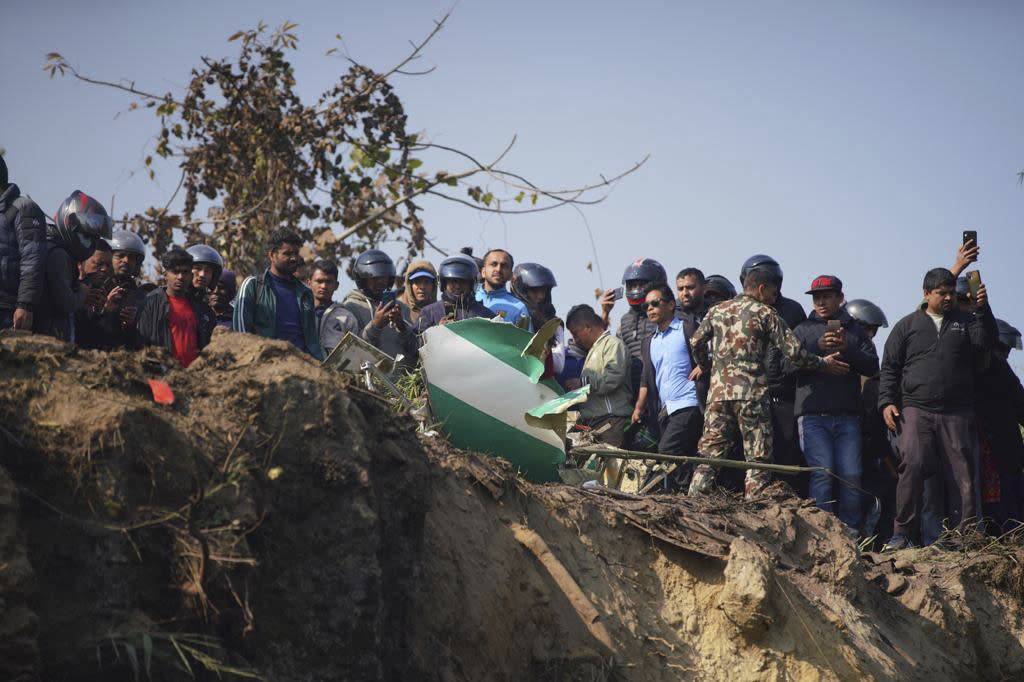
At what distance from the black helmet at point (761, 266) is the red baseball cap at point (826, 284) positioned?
0.31 metres

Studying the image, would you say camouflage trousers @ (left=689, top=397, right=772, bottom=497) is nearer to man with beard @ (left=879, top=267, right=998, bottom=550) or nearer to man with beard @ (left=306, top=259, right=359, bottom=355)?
man with beard @ (left=879, top=267, right=998, bottom=550)

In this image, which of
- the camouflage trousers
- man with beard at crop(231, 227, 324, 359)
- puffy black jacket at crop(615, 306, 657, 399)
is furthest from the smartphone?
man with beard at crop(231, 227, 324, 359)

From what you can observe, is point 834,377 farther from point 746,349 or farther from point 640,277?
point 640,277

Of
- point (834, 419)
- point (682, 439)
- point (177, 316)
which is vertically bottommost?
point (177, 316)

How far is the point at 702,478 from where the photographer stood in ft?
28.7

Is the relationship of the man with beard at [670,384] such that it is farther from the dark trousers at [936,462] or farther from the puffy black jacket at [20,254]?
the puffy black jacket at [20,254]

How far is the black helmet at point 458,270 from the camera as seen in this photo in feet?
33.1

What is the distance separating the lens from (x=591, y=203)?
12266mm

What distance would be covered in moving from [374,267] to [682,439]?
10.1 ft

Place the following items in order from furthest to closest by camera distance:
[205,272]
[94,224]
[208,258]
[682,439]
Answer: [208,258] < [205,272] < [682,439] < [94,224]

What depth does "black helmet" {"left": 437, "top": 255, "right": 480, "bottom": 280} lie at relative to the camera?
1010 cm

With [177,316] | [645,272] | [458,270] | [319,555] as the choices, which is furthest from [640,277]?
[319,555]

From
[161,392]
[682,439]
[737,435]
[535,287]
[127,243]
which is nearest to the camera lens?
[161,392]

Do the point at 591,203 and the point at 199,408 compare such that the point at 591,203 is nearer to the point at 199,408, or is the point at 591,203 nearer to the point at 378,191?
the point at 378,191
